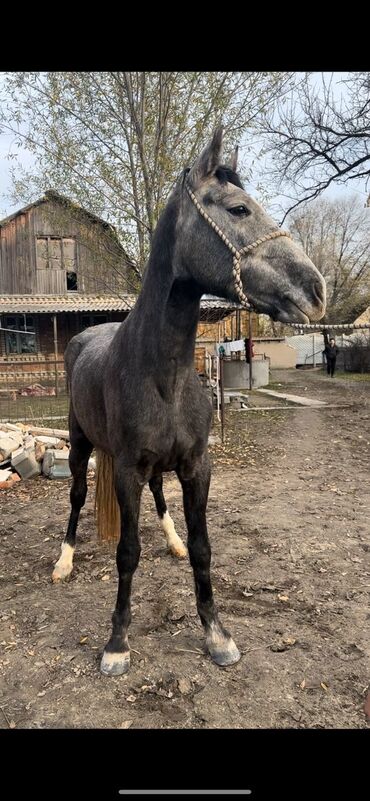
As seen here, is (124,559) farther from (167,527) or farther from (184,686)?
(167,527)

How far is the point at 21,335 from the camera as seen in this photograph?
20938mm

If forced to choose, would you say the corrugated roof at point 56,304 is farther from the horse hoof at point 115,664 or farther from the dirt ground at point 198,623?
the horse hoof at point 115,664

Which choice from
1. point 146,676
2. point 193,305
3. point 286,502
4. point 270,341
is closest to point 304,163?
point 286,502

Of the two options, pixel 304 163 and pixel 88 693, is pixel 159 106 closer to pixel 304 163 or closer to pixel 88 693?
pixel 88 693

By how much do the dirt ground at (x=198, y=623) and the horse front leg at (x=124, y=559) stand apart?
0.09m

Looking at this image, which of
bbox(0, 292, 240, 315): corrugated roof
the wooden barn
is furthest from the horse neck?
bbox(0, 292, 240, 315): corrugated roof

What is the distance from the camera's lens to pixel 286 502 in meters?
5.46

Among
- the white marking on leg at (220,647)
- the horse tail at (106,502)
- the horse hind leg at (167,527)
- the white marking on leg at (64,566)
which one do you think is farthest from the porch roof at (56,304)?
the white marking on leg at (220,647)

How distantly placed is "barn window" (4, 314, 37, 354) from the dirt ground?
630 inches

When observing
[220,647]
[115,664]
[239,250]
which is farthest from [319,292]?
[115,664]

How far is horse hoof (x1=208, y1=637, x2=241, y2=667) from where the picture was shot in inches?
104

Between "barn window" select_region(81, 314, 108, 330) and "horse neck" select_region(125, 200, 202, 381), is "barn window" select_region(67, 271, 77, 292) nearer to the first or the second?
"barn window" select_region(81, 314, 108, 330)

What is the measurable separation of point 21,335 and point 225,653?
20.1 m

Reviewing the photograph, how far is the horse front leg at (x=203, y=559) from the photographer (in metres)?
2.64
